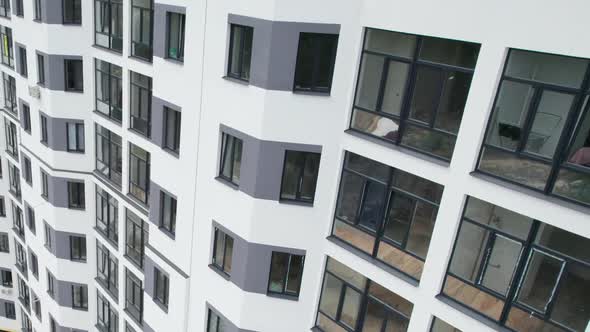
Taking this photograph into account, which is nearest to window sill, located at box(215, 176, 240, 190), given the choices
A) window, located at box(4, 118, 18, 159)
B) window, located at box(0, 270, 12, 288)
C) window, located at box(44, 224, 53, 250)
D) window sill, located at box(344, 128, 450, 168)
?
window sill, located at box(344, 128, 450, 168)

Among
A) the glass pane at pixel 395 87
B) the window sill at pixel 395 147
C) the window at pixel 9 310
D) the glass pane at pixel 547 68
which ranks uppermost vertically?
the glass pane at pixel 547 68

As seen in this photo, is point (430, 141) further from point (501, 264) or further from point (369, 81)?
point (501, 264)

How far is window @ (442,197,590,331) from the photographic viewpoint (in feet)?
25.5

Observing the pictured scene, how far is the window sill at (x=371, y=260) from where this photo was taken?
31.9ft

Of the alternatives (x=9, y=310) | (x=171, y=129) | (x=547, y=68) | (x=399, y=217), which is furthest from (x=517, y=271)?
(x=9, y=310)

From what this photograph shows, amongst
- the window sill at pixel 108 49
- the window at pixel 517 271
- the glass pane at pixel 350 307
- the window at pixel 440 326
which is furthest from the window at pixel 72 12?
the window at pixel 440 326

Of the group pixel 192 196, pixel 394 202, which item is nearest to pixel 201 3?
pixel 192 196

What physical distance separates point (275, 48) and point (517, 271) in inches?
270

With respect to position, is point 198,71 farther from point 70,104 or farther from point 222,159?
point 70,104

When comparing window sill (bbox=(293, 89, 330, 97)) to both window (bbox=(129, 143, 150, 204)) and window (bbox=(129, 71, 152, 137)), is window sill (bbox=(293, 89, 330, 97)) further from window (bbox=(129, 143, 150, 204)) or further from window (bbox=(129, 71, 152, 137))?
window (bbox=(129, 143, 150, 204))

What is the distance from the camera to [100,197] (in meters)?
17.8

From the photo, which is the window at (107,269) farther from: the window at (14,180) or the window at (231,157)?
the window at (14,180)

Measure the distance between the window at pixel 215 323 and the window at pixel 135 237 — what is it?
4264 millimetres

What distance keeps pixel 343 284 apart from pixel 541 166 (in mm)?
5626
